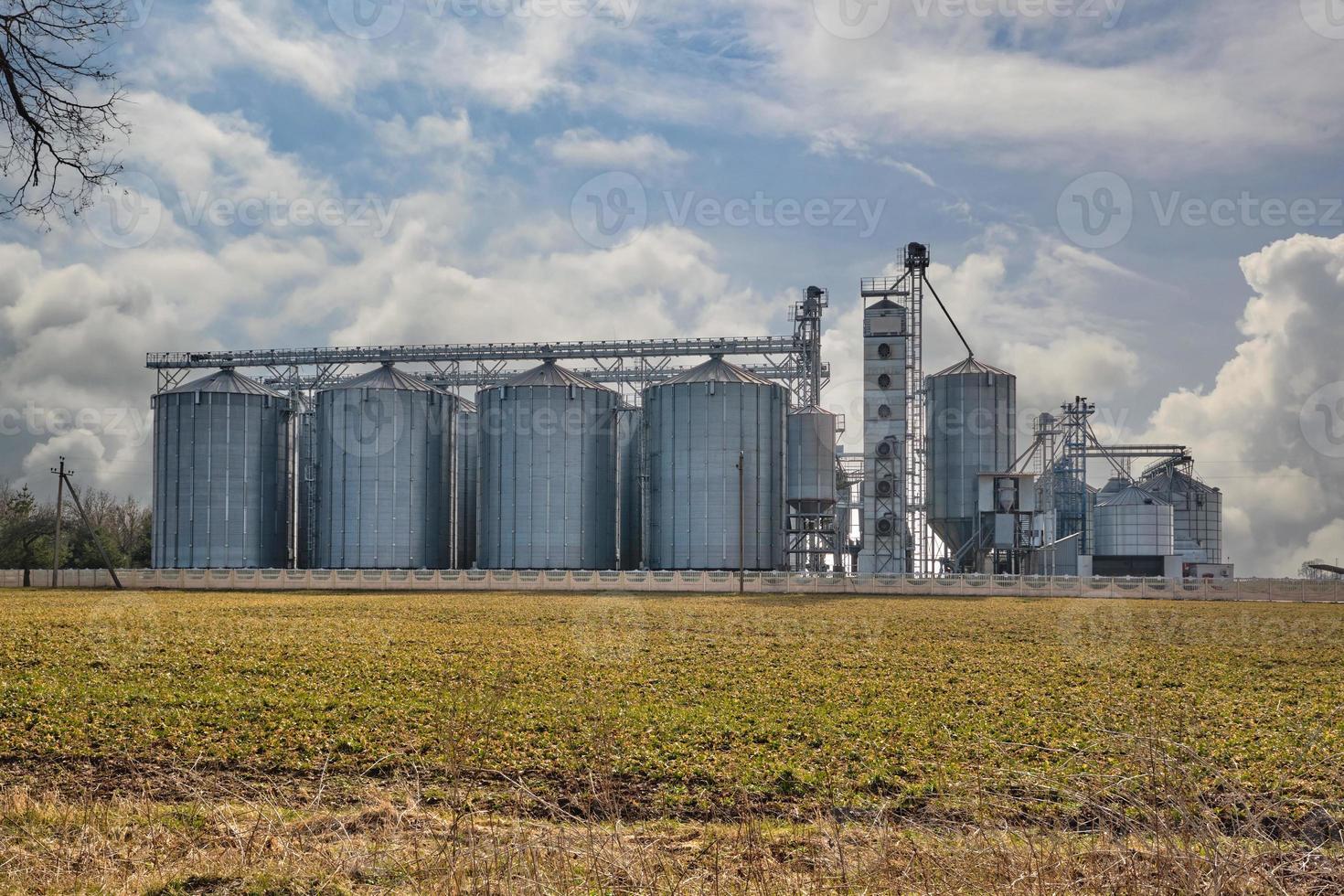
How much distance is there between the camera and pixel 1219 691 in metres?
21.4

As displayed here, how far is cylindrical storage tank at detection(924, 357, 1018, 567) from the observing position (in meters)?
80.7

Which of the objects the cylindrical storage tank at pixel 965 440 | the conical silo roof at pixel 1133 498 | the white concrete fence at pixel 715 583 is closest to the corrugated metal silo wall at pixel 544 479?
the white concrete fence at pixel 715 583

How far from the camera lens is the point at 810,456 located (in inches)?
3438

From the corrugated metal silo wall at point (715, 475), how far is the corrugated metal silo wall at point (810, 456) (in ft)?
4.05

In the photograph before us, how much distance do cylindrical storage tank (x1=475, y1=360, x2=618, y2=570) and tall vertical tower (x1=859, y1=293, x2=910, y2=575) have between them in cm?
2138

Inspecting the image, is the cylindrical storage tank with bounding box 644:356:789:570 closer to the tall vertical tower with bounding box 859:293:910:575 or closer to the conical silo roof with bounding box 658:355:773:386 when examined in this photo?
the conical silo roof with bounding box 658:355:773:386

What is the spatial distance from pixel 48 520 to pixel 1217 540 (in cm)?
11152

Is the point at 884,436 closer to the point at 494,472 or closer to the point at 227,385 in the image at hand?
the point at 494,472

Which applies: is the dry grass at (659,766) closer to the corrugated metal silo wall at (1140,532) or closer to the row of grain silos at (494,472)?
the row of grain silos at (494,472)

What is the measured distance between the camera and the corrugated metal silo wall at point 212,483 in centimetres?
8856

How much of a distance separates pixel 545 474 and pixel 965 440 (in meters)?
31.6

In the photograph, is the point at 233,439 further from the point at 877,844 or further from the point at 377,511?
the point at 877,844

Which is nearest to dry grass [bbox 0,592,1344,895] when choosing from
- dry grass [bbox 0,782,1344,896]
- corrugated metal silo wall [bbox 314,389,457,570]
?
dry grass [bbox 0,782,1344,896]

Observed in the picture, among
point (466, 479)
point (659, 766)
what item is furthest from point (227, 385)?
point (659, 766)
